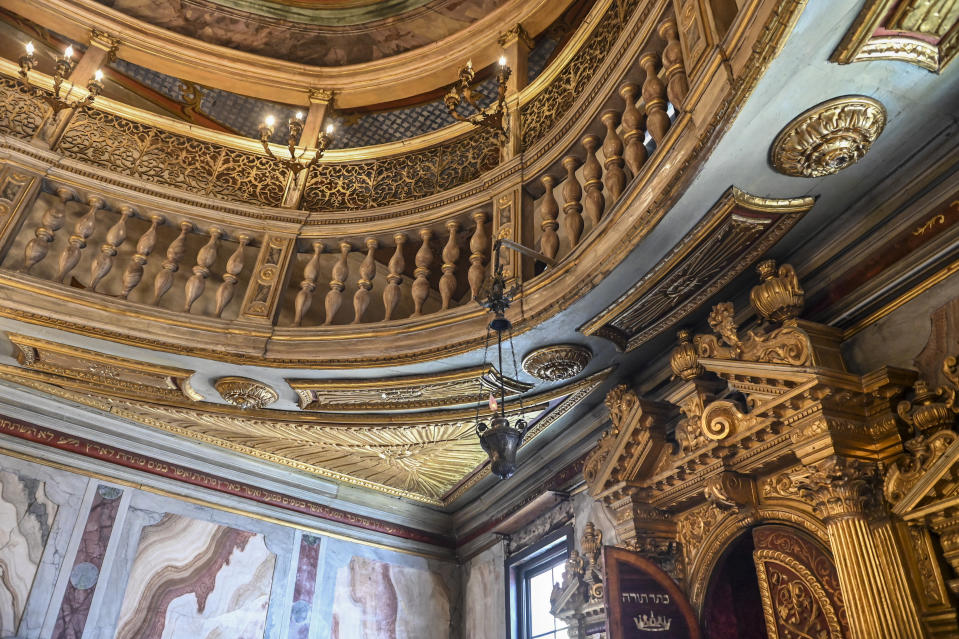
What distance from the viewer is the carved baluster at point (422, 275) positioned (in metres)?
5.61

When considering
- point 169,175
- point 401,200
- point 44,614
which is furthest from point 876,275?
point 44,614

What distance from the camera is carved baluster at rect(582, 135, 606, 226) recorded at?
4687 millimetres

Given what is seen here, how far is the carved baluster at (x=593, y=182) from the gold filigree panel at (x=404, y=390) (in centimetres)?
148

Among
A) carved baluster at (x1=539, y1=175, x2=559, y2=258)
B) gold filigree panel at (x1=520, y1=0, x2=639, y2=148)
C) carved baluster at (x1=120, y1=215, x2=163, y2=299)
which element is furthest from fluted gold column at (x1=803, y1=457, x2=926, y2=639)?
carved baluster at (x1=120, y1=215, x2=163, y2=299)

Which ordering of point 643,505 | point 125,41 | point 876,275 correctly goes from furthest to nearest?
point 125,41 → point 643,505 → point 876,275

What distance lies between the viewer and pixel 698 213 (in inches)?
150

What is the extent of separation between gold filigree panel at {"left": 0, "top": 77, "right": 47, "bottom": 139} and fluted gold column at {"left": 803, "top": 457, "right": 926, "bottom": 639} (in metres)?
7.04

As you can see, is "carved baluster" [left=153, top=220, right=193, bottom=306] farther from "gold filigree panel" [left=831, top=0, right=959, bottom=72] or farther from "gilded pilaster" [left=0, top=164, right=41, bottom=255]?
"gold filigree panel" [left=831, top=0, right=959, bottom=72]

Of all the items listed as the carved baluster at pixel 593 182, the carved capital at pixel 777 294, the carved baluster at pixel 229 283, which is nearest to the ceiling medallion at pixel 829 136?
the carved capital at pixel 777 294

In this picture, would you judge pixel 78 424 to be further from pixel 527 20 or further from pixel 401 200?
pixel 527 20

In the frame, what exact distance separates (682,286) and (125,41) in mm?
7069

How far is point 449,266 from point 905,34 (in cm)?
359

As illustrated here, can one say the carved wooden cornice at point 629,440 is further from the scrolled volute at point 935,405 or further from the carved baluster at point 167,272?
the carved baluster at point 167,272

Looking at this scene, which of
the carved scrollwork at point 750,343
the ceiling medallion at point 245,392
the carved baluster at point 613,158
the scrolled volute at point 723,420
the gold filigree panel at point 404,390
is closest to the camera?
the carved scrollwork at point 750,343
